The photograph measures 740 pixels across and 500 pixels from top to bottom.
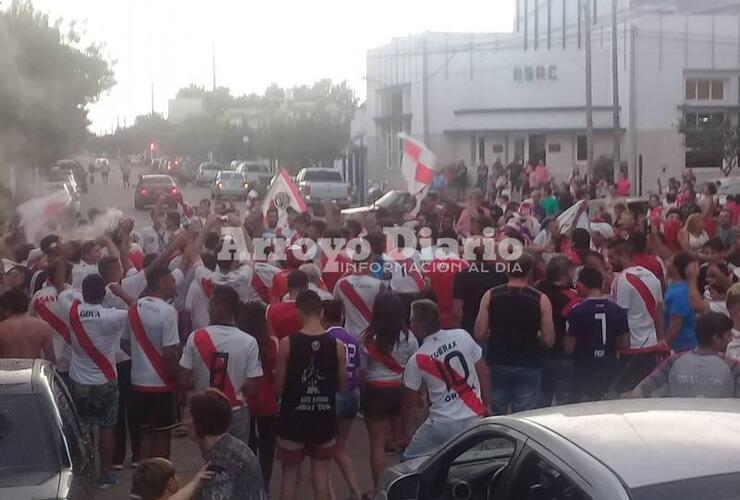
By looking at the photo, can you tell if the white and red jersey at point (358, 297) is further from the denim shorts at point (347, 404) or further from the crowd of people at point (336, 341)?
the denim shorts at point (347, 404)

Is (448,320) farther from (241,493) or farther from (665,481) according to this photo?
(665,481)

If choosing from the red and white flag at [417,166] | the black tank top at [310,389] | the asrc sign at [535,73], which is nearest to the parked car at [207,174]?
the asrc sign at [535,73]

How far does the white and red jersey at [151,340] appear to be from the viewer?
7.71 m

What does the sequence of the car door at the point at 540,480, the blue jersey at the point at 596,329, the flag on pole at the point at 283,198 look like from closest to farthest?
the car door at the point at 540,480 → the blue jersey at the point at 596,329 → the flag on pole at the point at 283,198

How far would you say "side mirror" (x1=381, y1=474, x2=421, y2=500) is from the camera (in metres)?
5.10

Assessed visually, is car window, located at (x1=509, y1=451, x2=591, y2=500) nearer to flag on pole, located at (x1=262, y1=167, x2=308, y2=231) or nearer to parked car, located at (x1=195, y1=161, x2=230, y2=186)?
flag on pole, located at (x1=262, y1=167, x2=308, y2=231)

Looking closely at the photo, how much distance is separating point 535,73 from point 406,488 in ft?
131

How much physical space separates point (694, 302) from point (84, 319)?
4578 millimetres

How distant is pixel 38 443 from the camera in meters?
5.41

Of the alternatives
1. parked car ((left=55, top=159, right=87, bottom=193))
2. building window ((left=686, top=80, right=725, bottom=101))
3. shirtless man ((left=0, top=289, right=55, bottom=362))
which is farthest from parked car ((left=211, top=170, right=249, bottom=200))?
shirtless man ((left=0, top=289, right=55, bottom=362))

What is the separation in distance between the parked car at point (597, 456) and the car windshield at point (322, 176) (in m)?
33.4

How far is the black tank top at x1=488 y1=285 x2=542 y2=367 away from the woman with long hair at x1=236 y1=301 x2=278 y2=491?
1.60 m

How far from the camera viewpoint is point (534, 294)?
7992 millimetres

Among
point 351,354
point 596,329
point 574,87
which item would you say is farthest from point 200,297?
point 574,87
